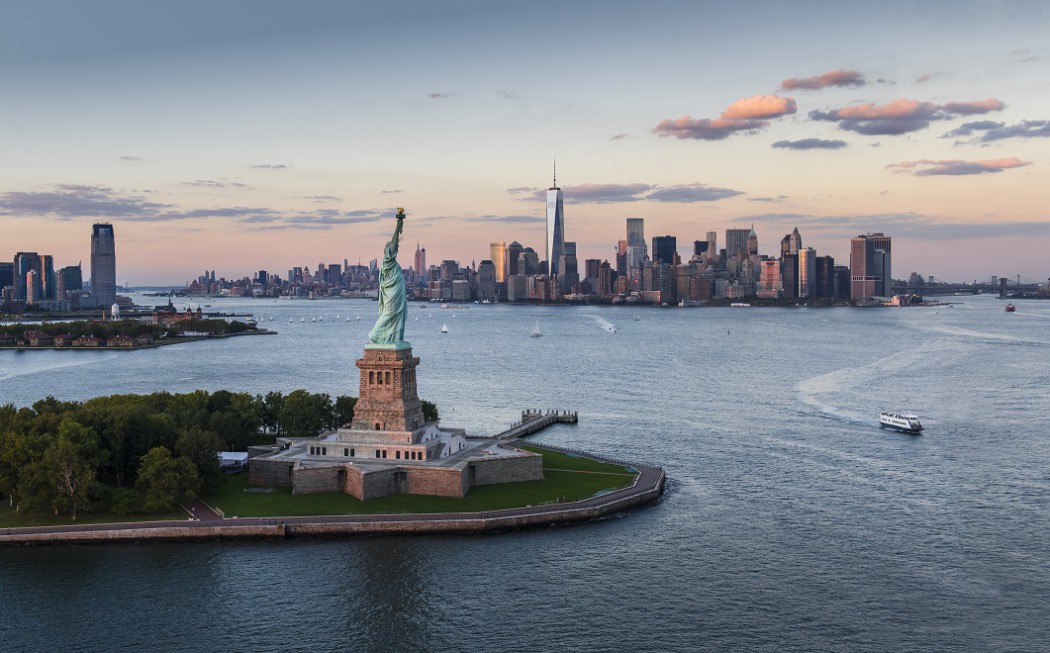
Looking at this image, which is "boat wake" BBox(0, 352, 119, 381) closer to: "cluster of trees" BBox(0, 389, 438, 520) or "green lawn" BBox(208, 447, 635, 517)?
"cluster of trees" BBox(0, 389, 438, 520)

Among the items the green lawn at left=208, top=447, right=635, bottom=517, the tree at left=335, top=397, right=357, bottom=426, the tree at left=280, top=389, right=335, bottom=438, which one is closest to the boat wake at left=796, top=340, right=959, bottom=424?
the green lawn at left=208, top=447, right=635, bottom=517

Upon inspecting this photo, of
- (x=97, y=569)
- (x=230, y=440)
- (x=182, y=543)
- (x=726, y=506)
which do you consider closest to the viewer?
(x=97, y=569)

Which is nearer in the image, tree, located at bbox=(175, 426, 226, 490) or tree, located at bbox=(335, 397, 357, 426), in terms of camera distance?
tree, located at bbox=(175, 426, 226, 490)

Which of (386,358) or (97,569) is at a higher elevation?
(386,358)

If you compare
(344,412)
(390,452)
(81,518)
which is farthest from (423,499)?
(344,412)

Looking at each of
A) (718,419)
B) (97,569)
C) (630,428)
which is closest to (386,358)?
(97,569)

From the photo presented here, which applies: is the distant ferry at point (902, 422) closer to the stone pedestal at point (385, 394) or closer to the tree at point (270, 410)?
the stone pedestal at point (385, 394)

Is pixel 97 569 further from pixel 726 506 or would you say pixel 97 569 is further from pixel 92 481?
pixel 726 506
